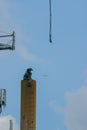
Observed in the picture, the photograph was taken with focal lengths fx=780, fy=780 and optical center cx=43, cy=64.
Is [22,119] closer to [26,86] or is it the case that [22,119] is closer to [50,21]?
[26,86]

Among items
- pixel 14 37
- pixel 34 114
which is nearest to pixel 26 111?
pixel 34 114

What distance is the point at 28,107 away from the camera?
108750 mm

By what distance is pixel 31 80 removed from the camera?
110812mm

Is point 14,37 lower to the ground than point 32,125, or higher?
higher

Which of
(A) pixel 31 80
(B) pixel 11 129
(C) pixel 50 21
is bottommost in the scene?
(B) pixel 11 129

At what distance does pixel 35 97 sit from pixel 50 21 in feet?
39.0

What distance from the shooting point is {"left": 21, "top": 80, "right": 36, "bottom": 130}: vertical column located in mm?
108125

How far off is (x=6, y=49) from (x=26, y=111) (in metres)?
11.6

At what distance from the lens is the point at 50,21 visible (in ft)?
342

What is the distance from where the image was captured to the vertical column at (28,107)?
108125 mm

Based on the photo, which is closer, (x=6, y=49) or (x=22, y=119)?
(x=22, y=119)

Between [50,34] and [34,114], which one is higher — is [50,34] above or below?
above

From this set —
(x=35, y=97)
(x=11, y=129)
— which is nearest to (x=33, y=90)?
(x=35, y=97)

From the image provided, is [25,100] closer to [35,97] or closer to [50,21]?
[35,97]
